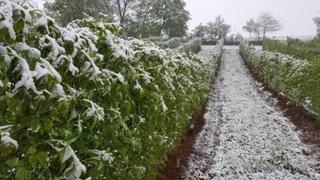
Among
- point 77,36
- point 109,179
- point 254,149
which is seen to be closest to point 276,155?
point 254,149

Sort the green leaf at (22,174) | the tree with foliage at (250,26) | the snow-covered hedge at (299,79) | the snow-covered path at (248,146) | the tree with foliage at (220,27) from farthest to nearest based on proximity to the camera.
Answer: the tree with foliage at (250,26)
the tree with foliage at (220,27)
the snow-covered hedge at (299,79)
the snow-covered path at (248,146)
the green leaf at (22,174)

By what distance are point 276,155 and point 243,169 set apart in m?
1.21

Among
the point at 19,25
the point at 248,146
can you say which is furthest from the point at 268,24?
the point at 19,25

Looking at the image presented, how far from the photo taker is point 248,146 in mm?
9828

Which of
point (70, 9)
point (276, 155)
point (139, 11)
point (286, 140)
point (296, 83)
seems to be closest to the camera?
point (276, 155)

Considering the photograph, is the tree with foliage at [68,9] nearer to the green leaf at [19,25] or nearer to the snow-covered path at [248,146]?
the snow-covered path at [248,146]

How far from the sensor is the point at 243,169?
26.7ft

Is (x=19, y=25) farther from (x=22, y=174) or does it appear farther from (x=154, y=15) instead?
(x=154, y=15)

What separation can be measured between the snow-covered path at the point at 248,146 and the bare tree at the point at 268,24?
89714mm

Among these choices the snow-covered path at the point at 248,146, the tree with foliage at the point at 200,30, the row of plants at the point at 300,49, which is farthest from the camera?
the tree with foliage at the point at 200,30

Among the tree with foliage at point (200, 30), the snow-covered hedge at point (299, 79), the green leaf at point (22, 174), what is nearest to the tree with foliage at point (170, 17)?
the tree with foliage at point (200, 30)

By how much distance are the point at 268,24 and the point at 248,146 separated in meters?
98.1

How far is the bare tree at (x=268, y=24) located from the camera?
104m

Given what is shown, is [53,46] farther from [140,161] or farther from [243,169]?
[243,169]
